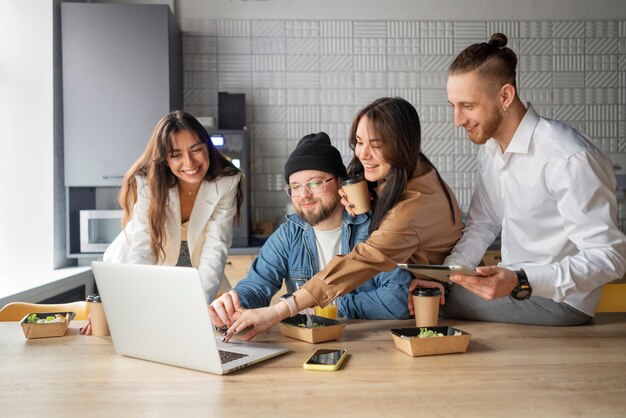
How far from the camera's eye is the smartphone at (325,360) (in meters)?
1.38

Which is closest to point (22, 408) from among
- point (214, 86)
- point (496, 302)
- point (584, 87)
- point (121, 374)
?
point (121, 374)

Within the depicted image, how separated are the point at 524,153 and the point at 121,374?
136 centimetres

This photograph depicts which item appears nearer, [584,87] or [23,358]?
[23,358]

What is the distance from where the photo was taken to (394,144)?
6.86 feet

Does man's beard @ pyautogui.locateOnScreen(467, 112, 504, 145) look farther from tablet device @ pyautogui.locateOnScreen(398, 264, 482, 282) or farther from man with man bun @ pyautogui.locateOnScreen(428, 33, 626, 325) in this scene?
tablet device @ pyautogui.locateOnScreen(398, 264, 482, 282)

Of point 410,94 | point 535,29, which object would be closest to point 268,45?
point 410,94

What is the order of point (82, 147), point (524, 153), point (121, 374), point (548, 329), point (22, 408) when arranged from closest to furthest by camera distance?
point (22, 408), point (121, 374), point (548, 329), point (524, 153), point (82, 147)

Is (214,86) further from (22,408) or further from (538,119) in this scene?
(22,408)

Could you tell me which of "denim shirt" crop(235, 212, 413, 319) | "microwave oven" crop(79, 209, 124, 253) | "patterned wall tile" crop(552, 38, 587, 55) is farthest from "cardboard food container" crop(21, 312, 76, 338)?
"patterned wall tile" crop(552, 38, 587, 55)

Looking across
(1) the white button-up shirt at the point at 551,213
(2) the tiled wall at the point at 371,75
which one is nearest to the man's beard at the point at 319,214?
(1) the white button-up shirt at the point at 551,213

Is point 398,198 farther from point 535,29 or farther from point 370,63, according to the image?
point 535,29

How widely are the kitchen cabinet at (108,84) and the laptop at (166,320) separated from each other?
2667 mm

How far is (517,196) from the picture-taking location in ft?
6.88

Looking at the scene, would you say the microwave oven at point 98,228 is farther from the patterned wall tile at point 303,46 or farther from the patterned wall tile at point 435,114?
the patterned wall tile at point 435,114
